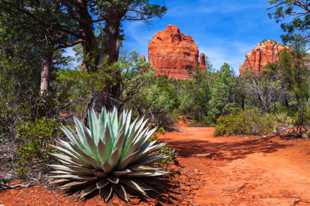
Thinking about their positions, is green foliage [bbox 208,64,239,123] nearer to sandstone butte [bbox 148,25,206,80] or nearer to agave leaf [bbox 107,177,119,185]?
agave leaf [bbox 107,177,119,185]

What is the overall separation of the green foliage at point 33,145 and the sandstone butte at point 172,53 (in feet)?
364

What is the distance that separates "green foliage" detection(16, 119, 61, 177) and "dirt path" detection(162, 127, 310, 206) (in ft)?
8.51

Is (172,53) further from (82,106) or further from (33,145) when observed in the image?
(33,145)

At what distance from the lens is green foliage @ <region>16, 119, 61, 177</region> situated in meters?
5.29

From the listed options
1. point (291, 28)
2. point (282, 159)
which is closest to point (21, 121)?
point (282, 159)

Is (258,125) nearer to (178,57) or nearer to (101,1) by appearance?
(101,1)

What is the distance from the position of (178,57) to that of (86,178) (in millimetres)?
116863

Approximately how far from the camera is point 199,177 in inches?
261

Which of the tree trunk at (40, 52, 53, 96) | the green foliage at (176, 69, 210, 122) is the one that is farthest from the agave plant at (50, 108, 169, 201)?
the green foliage at (176, 69, 210, 122)

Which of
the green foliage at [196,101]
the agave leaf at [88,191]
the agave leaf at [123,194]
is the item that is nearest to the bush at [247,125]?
the agave leaf at [123,194]

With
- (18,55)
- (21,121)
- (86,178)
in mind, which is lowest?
(86,178)

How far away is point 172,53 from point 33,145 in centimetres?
11551

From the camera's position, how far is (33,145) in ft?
17.4

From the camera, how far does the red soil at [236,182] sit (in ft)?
15.6
